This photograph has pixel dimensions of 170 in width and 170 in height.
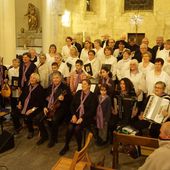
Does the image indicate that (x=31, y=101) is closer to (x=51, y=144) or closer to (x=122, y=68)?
(x=51, y=144)

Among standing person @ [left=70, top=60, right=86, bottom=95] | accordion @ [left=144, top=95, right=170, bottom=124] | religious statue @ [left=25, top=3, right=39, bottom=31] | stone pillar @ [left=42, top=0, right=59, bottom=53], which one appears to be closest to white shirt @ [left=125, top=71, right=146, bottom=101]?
standing person @ [left=70, top=60, right=86, bottom=95]

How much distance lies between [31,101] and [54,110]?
0.58 m

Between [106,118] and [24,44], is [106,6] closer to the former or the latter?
[24,44]

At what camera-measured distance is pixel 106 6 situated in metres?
16.2

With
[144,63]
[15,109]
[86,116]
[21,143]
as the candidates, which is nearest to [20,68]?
[15,109]

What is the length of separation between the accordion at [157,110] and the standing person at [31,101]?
7.64 ft

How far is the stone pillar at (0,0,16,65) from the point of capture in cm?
927

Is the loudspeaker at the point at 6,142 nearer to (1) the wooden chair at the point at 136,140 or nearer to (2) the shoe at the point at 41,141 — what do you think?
(2) the shoe at the point at 41,141

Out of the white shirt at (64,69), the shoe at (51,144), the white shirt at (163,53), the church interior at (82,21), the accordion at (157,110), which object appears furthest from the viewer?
the church interior at (82,21)

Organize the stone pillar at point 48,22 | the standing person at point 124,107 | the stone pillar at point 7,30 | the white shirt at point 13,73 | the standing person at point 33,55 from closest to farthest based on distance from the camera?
the standing person at point 124,107 < the white shirt at point 13,73 < the standing person at point 33,55 < the stone pillar at point 7,30 < the stone pillar at point 48,22

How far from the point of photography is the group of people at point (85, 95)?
5773 mm

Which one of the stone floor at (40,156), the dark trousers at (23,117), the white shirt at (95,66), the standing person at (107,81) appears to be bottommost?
the stone floor at (40,156)

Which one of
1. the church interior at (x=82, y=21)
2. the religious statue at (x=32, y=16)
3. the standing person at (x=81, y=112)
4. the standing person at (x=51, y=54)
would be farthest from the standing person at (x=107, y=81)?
the religious statue at (x=32, y=16)

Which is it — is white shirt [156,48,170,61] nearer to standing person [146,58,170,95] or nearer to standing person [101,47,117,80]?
standing person [101,47,117,80]
